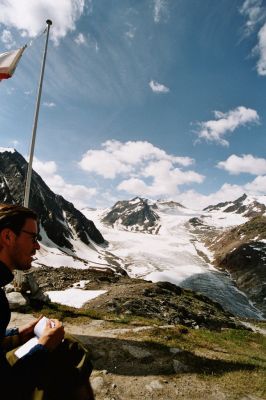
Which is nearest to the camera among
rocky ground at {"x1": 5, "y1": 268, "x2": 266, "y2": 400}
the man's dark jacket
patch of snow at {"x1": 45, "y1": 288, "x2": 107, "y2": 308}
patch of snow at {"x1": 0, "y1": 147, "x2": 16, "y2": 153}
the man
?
the man's dark jacket

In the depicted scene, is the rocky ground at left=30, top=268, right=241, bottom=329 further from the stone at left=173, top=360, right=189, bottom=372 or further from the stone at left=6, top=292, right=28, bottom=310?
the stone at left=173, top=360, right=189, bottom=372

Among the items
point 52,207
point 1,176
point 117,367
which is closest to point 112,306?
point 117,367

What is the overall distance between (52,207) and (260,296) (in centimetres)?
10898

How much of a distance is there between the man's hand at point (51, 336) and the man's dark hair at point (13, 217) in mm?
1414

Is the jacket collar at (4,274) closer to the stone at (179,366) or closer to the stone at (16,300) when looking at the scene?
the stone at (179,366)

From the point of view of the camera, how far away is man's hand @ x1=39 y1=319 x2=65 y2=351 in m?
4.40

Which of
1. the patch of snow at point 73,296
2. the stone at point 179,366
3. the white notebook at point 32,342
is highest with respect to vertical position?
the white notebook at point 32,342

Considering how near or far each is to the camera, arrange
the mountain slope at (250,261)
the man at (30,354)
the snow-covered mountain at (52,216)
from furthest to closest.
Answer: the snow-covered mountain at (52,216), the mountain slope at (250,261), the man at (30,354)

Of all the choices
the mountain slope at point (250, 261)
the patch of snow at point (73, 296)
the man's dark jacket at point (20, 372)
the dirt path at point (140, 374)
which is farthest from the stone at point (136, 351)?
the mountain slope at point (250, 261)

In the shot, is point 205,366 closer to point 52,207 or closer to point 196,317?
point 196,317

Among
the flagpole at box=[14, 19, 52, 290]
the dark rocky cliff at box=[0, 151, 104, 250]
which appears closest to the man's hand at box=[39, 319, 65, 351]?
the flagpole at box=[14, 19, 52, 290]

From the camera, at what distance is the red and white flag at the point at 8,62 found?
17312 millimetres

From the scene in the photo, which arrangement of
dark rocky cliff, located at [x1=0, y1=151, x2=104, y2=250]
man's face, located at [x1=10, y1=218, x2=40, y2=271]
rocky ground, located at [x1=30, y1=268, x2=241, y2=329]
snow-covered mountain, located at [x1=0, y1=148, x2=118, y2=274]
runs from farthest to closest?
dark rocky cliff, located at [x1=0, y1=151, x2=104, y2=250] < snow-covered mountain, located at [x1=0, y1=148, x2=118, y2=274] < rocky ground, located at [x1=30, y1=268, x2=241, y2=329] < man's face, located at [x1=10, y1=218, x2=40, y2=271]

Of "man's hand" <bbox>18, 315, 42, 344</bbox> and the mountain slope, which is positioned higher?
the mountain slope
